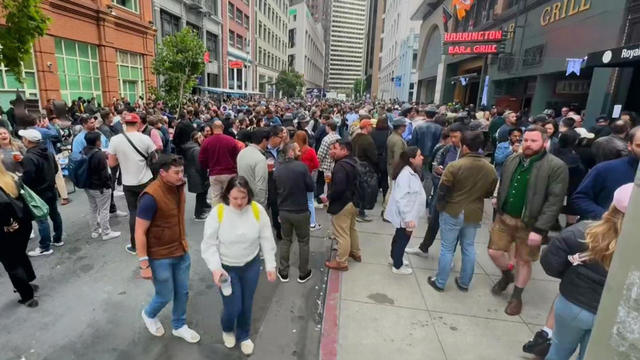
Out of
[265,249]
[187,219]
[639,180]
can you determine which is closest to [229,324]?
[265,249]

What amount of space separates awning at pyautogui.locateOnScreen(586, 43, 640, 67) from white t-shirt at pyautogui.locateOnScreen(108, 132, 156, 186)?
10098 mm

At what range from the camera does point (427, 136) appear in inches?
310

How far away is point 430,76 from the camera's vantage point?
126 ft

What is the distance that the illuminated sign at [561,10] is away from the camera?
12883 mm

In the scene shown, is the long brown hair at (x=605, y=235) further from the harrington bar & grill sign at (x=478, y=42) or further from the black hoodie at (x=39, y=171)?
the harrington bar & grill sign at (x=478, y=42)

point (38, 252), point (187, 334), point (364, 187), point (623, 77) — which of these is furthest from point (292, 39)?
point (187, 334)

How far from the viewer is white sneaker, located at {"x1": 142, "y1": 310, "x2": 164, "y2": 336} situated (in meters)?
3.65

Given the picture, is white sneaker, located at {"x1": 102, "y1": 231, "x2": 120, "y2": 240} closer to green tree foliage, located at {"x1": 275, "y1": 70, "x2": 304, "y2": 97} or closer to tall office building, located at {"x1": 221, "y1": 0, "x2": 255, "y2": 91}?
tall office building, located at {"x1": 221, "y1": 0, "x2": 255, "y2": 91}

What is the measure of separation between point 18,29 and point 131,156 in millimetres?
7962

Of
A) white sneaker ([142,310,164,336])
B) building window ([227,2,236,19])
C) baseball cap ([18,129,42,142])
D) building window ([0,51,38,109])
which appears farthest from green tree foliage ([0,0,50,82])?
building window ([227,2,236,19])

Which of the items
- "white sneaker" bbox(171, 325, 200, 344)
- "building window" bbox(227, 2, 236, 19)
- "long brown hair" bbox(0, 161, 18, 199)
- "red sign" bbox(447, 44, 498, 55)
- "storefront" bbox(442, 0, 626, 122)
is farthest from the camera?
"building window" bbox(227, 2, 236, 19)

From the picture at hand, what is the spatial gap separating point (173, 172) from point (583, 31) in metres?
15.8

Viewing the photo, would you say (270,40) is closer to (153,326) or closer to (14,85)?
(14,85)

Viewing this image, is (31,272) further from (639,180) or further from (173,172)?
(639,180)
